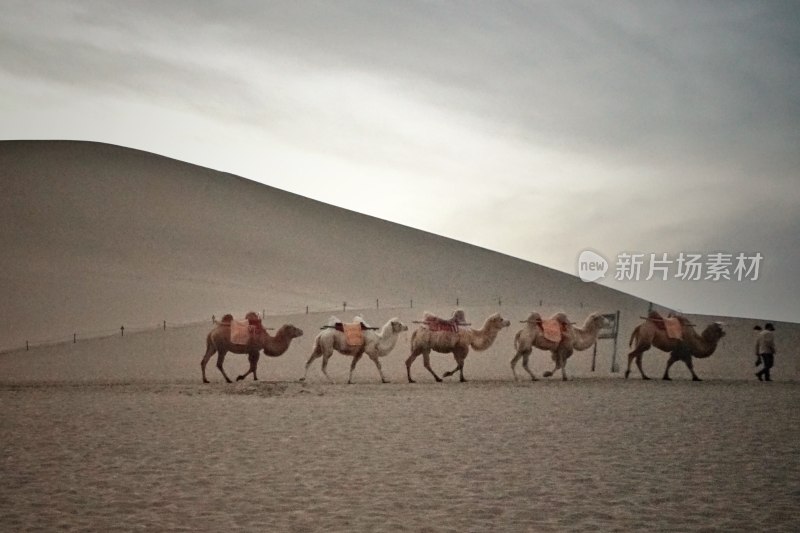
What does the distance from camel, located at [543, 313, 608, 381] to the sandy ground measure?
779 millimetres

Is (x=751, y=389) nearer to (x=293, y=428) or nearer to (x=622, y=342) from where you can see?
(x=293, y=428)

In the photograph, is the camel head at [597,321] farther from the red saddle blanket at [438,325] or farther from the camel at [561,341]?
the red saddle blanket at [438,325]

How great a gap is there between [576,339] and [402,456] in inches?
447

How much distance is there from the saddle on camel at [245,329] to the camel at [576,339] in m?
6.80

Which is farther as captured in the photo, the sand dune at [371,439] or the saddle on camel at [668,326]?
the saddle on camel at [668,326]

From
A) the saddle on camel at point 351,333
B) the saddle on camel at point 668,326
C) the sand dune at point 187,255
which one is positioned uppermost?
the sand dune at point 187,255

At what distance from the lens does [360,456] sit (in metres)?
11.6

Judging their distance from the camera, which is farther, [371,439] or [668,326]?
[668,326]

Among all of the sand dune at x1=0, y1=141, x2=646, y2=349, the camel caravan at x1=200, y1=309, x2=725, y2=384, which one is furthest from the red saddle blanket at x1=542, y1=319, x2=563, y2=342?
the sand dune at x1=0, y1=141, x2=646, y2=349

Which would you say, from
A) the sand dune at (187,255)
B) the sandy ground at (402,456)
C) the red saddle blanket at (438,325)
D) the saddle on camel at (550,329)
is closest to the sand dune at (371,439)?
the sandy ground at (402,456)

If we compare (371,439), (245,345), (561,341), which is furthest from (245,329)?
(371,439)

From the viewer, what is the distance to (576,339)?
22.1 meters

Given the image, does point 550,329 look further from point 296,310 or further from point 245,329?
point 296,310

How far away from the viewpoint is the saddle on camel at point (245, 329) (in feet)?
70.2
